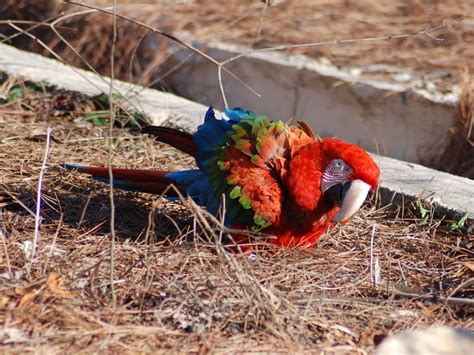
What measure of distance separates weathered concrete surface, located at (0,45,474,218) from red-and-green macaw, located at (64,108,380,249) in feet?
2.03

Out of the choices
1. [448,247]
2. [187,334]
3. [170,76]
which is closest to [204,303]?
[187,334]

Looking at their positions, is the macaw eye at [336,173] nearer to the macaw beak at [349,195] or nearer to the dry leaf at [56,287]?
the macaw beak at [349,195]

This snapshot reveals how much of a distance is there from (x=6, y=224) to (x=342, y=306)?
1172 millimetres

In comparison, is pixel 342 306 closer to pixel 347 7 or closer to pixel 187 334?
pixel 187 334

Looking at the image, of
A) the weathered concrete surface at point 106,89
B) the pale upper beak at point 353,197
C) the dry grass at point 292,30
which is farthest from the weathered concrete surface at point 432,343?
the dry grass at point 292,30

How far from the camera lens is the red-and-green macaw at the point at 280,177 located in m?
2.77

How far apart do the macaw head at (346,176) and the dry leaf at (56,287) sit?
0.90 meters

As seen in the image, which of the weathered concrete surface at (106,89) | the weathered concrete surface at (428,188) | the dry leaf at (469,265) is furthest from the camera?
the weathered concrete surface at (106,89)

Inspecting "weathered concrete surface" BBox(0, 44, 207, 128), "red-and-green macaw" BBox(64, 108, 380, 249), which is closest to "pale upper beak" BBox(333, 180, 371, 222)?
"red-and-green macaw" BBox(64, 108, 380, 249)

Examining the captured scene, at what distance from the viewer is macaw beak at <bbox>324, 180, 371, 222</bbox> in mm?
2744

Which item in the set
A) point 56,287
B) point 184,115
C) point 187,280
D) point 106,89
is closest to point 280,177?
point 187,280

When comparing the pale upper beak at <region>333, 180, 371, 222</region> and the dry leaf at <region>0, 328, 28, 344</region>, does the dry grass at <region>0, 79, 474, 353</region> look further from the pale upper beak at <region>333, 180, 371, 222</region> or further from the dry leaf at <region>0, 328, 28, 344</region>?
the pale upper beak at <region>333, 180, 371, 222</region>

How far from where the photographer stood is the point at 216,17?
5980 mm

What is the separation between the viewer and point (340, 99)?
16.7ft
